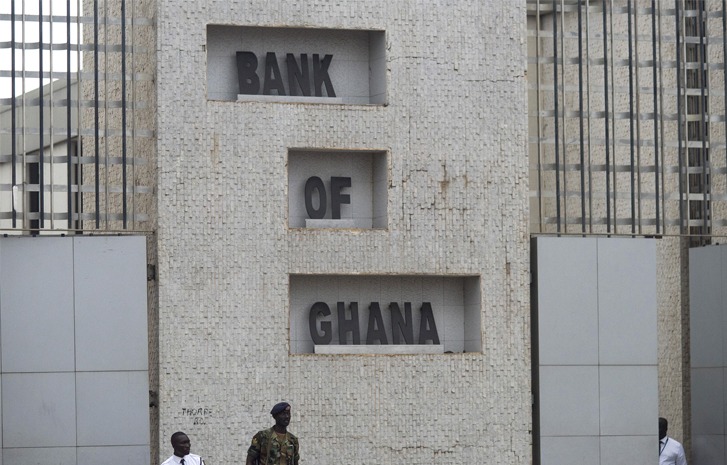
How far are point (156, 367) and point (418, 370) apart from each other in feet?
10.7

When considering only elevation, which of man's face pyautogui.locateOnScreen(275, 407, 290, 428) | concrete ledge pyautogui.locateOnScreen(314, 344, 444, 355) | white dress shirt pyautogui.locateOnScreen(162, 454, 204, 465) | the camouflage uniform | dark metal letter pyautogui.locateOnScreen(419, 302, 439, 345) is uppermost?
dark metal letter pyautogui.locateOnScreen(419, 302, 439, 345)

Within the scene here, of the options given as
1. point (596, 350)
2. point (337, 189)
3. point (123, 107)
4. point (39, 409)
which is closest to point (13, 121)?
point (123, 107)

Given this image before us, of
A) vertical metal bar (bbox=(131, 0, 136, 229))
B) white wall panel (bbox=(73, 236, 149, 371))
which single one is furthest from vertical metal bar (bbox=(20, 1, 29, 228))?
vertical metal bar (bbox=(131, 0, 136, 229))

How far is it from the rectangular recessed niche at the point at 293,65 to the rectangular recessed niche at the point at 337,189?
0.74 meters

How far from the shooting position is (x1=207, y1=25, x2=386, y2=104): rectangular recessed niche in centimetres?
1862

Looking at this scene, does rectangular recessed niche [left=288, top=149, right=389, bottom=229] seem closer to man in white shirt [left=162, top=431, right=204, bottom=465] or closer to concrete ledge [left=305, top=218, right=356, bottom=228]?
concrete ledge [left=305, top=218, right=356, bottom=228]

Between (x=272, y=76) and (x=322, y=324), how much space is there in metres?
3.24

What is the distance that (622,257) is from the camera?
1934 centimetres

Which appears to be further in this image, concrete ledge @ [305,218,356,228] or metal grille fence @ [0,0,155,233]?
concrete ledge @ [305,218,356,228]

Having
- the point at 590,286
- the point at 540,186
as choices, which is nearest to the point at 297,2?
the point at 540,186

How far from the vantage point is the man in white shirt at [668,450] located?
2006 centimetres

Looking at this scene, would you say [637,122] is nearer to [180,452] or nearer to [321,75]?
[321,75]

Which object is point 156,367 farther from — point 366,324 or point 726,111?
point 726,111

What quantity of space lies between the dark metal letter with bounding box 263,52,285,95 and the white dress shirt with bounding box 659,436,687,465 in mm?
7148
